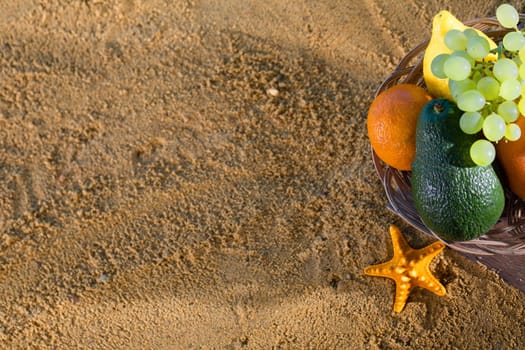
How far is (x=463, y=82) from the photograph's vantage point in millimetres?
865

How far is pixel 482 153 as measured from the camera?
0.85m

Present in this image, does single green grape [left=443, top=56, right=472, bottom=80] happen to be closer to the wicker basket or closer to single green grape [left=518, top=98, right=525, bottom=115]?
single green grape [left=518, top=98, right=525, bottom=115]

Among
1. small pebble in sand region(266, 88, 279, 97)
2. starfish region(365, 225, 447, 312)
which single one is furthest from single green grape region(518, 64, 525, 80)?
small pebble in sand region(266, 88, 279, 97)

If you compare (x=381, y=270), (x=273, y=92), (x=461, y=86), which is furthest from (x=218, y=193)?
(x=461, y=86)

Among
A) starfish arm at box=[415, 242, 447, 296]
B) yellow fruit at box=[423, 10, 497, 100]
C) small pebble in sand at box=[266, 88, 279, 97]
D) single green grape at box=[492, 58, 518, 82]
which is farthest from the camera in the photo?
small pebble in sand at box=[266, 88, 279, 97]

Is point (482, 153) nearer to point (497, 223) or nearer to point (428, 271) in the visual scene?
point (497, 223)

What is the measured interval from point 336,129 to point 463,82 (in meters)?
0.50

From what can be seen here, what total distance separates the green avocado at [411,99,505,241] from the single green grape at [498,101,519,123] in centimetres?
6

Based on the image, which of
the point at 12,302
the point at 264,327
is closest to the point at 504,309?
the point at 264,327

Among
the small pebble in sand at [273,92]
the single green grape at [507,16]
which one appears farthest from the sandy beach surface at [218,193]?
the single green grape at [507,16]

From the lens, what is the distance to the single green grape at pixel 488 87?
85 cm

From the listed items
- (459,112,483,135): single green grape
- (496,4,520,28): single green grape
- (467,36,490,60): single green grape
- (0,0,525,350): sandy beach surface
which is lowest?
(0,0,525,350): sandy beach surface

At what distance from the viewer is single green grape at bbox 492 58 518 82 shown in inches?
32.8

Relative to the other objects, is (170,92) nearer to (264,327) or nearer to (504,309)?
(264,327)
